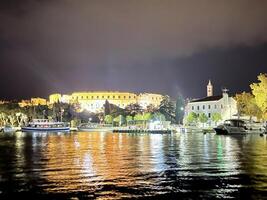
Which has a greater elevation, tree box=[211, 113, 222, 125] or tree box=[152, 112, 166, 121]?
tree box=[152, 112, 166, 121]

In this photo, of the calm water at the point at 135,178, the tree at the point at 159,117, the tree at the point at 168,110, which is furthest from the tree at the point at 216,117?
→ the calm water at the point at 135,178

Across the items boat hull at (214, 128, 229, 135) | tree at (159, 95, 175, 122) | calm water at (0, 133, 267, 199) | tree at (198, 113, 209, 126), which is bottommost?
calm water at (0, 133, 267, 199)

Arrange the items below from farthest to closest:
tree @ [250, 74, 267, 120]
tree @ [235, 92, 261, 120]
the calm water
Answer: tree @ [235, 92, 261, 120] → tree @ [250, 74, 267, 120] → the calm water

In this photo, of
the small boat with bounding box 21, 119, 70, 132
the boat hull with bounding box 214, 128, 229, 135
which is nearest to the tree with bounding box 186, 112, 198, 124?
the boat hull with bounding box 214, 128, 229, 135

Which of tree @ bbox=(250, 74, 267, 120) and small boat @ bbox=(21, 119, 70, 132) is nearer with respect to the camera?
tree @ bbox=(250, 74, 267, 120)

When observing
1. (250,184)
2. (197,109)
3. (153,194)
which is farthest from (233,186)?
(197,109)

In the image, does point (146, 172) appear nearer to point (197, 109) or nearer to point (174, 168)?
point (174, 168)

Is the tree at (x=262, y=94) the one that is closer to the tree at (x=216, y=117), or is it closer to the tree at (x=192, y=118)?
the tree at (x=216, y=117)

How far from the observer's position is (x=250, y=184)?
2727 cm

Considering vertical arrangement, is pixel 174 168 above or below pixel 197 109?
below

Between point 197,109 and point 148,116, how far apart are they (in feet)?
79.7

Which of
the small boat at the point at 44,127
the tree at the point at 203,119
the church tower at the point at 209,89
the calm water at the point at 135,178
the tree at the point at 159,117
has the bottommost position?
the calm water at the point at 135,178

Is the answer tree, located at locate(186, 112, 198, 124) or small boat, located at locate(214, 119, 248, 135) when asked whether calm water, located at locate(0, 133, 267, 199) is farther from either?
tree, located at locate(186, 112, 198, 124)

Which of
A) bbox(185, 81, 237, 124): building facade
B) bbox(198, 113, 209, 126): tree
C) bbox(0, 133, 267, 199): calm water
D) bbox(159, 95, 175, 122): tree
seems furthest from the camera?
bbox(159, 95, 175, 122): tree
